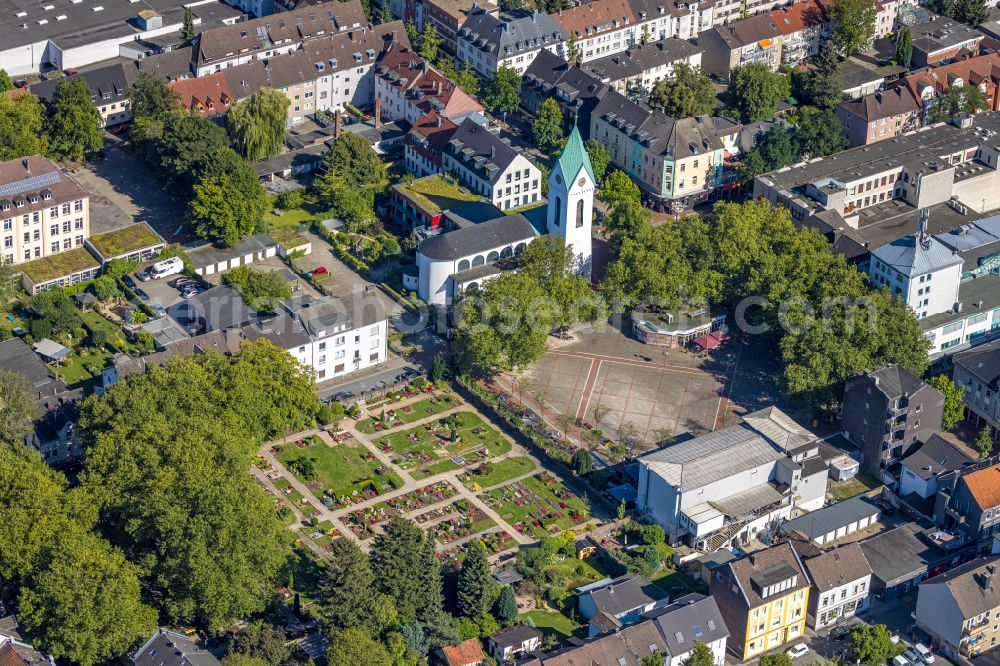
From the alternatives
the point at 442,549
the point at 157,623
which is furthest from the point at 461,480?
the point at 157,623

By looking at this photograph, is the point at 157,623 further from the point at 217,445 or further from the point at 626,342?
the point at 626,342

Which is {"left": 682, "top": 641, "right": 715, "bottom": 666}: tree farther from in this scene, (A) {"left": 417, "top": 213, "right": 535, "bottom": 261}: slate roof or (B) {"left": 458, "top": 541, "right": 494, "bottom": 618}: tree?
(A) {"left": 417, "top": 213, "right": 535, "bottom": 261}: slate roof

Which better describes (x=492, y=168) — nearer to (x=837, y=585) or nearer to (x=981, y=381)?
(x=981, y=381)

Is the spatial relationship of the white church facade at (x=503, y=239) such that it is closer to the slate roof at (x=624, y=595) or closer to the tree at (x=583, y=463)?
the tree at (x=583, y=463)

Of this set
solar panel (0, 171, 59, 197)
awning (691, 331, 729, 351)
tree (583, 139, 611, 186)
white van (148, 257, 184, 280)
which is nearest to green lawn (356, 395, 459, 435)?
awning (691, 331, 729, 351)

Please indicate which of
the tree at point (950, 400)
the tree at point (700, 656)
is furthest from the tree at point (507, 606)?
the tree at point (950, 400)
